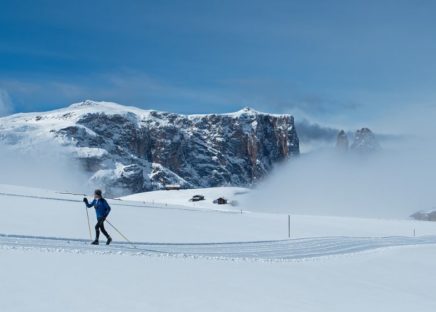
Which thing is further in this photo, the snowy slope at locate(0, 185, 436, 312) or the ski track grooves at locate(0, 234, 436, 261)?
the ski track grooves at locate(0, 234, 436, 261)

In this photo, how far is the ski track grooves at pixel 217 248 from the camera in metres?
21.1

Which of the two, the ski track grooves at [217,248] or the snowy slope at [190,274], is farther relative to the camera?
the ski track grooves at [217,248]

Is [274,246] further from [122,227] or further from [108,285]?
[108,285]

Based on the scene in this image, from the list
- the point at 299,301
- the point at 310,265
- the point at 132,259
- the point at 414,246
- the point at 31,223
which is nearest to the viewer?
the point at 299,301

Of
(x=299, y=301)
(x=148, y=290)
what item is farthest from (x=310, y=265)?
(x=148, y=290)

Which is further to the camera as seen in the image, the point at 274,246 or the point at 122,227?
the point at 122,227

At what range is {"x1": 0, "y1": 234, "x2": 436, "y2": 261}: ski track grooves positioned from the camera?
21.1 metres

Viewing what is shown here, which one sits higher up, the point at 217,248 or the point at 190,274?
the point at 190,274

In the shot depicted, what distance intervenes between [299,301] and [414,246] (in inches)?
1147

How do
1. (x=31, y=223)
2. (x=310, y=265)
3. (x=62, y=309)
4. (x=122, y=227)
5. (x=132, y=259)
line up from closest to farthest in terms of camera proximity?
1. (x=62, y=309)
2. (x=132, y=259)
3. (x=310, y=265)
4. (x=31, y=223)
5. (x=122, y=227)

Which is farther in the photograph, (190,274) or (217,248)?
(217,248)

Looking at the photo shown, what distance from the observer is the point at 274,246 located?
3416cm

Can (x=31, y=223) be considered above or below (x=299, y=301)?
above

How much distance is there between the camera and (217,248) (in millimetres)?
29797
